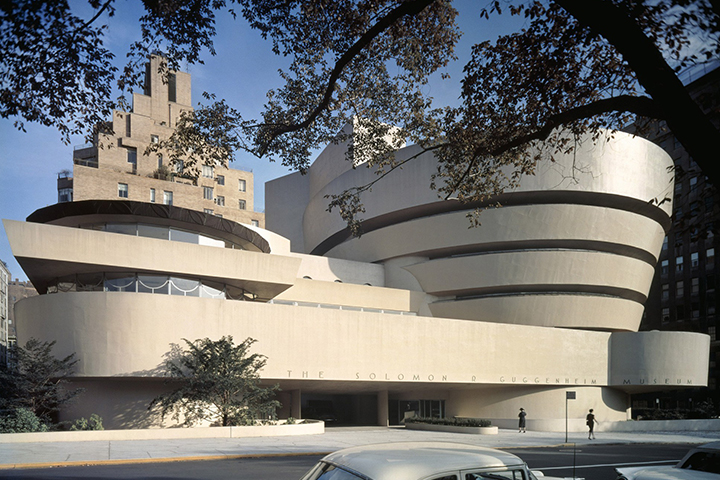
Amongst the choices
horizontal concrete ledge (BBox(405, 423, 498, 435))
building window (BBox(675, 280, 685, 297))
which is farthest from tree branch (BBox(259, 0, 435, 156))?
building window (BBox(675, 280, 685, 297))

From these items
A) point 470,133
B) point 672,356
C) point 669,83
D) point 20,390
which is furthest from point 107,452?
point 672,356

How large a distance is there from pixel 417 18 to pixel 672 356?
141ft

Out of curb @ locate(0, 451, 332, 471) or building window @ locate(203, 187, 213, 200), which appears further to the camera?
building window @ locate(203, 187, 213, 200)

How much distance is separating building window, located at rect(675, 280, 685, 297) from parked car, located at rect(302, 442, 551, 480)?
83.1 m

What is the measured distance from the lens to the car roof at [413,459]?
5109 mm

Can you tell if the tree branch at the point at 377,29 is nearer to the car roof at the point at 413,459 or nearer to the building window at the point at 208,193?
the car roof at the point at 413,459

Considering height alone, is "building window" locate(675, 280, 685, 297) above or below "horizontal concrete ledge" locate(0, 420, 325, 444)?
above

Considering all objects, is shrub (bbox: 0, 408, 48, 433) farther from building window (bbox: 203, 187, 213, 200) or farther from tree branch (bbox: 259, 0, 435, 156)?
building window (bbox: 203, 187, 213, 200)

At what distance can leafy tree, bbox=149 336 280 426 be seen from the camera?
29.0 metres

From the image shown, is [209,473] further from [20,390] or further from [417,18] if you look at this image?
[20,390]

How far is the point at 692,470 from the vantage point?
→ 9.33 m

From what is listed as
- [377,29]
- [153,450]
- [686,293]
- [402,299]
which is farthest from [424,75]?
[686,293]

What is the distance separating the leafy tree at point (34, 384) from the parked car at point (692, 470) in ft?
80.5

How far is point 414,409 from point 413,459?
4265 centimetres
